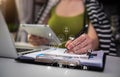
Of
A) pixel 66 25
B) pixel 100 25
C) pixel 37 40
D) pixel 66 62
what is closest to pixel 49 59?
pixel 66 62

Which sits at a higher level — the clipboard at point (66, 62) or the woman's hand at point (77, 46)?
the woman's hand at point (77, 46)

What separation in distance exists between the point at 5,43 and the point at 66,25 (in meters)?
0.42

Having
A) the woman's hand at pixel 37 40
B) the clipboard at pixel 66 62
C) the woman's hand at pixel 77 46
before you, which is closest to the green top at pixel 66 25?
the woman's hand at pixel 37 40

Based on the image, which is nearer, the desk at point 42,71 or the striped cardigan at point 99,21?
the desk at point 42,71

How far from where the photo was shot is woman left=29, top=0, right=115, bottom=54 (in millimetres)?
929

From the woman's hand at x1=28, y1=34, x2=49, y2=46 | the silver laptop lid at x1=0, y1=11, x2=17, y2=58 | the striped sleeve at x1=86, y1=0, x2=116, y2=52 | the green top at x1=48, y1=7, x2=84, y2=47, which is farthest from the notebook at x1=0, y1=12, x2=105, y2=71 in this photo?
the striped sleeve at x1=86, y1=0, x2=116, y2=52

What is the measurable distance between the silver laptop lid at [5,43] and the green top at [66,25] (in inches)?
13.9

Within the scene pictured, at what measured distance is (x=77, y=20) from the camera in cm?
93

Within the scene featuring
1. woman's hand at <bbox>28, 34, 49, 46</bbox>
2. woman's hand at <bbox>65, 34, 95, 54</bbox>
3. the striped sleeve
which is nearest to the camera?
woman's hand at <bbox>65, 34, 95, 54</bbox>

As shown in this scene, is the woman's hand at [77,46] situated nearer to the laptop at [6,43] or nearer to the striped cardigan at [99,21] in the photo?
the laptop at [6,43]

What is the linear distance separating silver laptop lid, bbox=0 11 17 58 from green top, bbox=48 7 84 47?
353 millimetres

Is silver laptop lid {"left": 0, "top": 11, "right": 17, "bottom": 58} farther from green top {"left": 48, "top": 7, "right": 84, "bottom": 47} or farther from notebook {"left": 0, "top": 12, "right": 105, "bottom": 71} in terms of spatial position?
green top {"left": 48, "top": 7, "right": 84, "bottom": 47}

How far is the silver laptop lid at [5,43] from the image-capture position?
53 cm

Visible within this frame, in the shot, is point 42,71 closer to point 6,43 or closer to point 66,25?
point 6,43
